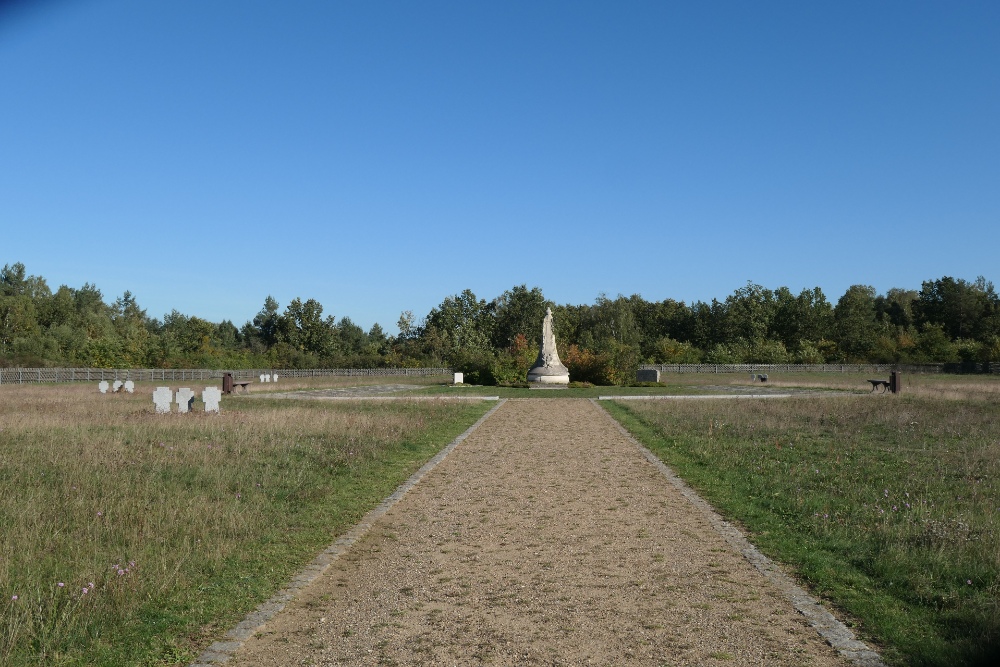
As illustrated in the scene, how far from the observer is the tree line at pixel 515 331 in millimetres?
81688

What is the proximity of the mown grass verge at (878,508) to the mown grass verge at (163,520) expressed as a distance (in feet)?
15.6

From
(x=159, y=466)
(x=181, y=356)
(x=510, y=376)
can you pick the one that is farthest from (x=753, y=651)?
(x=181, y=356)

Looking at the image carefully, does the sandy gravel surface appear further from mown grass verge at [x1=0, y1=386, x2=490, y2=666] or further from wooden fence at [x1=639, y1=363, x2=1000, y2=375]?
wooden fence at [x1=639, y1=363, x2=1000, y2=375]

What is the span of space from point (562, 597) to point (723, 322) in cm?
11197

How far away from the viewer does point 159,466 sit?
40.6ft

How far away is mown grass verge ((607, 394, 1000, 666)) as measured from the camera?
218 inches

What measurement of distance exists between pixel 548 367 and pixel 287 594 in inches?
1579

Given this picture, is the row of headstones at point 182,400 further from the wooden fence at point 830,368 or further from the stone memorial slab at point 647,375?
the wooden fence at point 830,368

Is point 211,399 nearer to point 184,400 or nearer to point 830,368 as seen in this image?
point 184,400

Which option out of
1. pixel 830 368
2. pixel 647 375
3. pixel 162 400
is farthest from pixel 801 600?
pixel 830 368

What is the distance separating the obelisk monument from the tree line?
2830cm

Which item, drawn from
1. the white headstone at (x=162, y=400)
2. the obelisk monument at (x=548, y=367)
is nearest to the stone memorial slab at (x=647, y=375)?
the obelisk monument at (x=548, y=367)

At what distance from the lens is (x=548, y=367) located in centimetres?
4594

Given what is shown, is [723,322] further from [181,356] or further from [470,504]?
[470,504]
